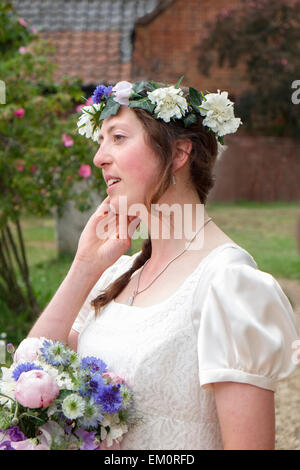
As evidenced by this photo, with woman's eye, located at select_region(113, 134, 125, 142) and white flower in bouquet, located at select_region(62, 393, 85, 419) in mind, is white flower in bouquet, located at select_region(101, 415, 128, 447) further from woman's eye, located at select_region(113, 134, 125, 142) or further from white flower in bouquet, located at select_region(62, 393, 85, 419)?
woman's eye, located at select_region(113, 134, 125, 142)

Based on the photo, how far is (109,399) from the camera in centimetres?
175

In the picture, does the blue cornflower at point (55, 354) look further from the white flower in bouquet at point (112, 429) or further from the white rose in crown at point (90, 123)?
the white rose in crown at point (90, 123)

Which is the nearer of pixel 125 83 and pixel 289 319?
pixel 289 319

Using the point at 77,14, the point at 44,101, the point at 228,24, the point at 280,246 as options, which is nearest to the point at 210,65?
the point at 228,24

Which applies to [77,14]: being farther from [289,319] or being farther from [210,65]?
[289,319]

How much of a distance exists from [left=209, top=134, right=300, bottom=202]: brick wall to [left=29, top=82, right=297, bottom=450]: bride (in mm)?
17644

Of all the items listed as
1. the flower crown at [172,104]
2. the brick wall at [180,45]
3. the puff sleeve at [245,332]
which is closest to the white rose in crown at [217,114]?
the flower crown at [172,104]

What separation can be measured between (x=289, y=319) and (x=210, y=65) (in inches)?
724

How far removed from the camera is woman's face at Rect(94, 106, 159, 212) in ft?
6.40

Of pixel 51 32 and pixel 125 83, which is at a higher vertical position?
pixel 51 32

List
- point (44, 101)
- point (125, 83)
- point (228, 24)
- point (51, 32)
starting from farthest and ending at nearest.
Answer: point (228, 24) → point (51, 32) → point (44, 101) → point (125, 83)

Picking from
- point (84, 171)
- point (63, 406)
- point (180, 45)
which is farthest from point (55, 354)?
point (180, 45)

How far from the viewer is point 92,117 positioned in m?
2.23

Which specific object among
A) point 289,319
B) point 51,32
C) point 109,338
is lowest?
point 109,338
